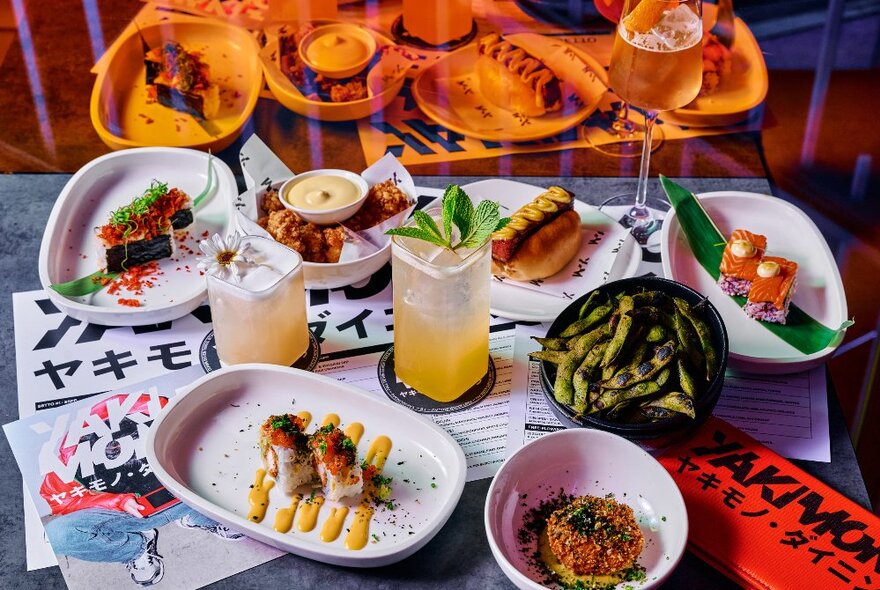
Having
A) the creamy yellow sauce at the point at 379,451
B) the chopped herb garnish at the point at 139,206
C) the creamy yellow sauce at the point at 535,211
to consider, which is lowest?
the creamy yellow sauce at the point at 379,451

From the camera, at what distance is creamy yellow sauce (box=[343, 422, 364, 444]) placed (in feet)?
5.19

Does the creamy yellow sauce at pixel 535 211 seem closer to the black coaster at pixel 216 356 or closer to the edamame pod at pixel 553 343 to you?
the edamame pod at pixel 553 343

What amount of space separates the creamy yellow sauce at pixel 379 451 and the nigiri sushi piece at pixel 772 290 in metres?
0.73

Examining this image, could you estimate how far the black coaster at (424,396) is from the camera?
167 cm

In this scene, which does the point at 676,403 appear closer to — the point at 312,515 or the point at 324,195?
the point at 312,515

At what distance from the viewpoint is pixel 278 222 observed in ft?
5.98

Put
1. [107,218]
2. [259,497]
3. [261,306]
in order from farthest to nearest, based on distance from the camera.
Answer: [107,218] → [261,306] → [259,497]

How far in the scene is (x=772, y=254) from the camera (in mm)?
1941

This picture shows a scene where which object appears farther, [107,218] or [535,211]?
[107,218]

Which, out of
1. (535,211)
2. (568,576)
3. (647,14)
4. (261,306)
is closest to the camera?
(568,576)

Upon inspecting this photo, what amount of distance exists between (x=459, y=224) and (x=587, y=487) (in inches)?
18.0

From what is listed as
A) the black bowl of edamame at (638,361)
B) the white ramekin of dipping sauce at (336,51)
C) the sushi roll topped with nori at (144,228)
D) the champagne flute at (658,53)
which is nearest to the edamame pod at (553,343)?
the black bowl of edamame at (638,361)

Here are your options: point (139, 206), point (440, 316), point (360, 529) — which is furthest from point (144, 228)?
point (360, 529)

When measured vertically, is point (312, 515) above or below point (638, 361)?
below
